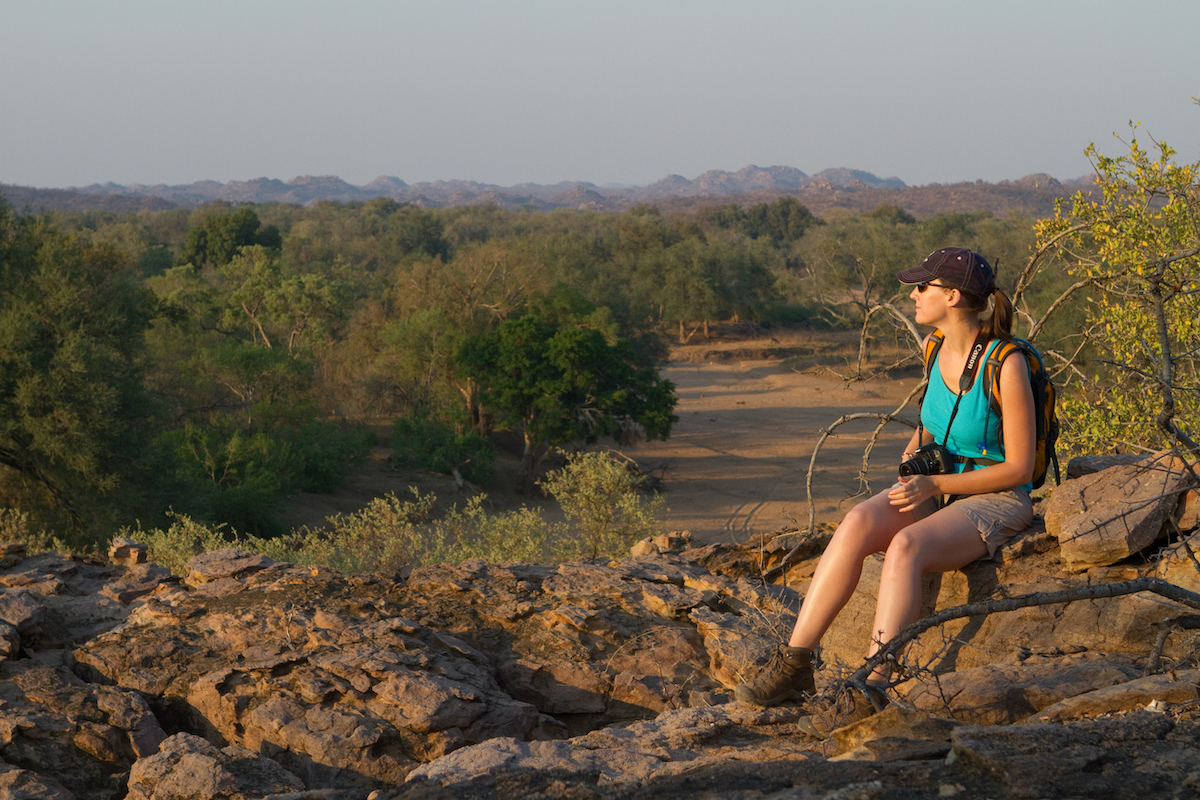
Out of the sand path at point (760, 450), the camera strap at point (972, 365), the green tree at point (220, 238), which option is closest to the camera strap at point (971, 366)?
the camera strap at point (972, 365)

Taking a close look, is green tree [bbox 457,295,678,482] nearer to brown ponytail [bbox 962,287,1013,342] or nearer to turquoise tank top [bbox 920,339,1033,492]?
turquoise tank top [bbox 920,339,1033,492]

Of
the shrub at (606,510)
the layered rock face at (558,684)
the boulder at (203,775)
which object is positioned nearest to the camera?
the layered rock face at (558,684)

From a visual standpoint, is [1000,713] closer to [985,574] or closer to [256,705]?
[985,574]

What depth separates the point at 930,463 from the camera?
3.02 m

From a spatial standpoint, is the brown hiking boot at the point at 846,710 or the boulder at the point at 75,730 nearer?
the brown hiking boot at the point at 846,710

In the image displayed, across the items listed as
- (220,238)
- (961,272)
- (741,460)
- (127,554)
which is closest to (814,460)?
(961,272)

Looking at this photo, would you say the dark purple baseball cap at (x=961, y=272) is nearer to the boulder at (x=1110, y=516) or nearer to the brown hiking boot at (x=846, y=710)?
the boulder at (x=1110, y=516)

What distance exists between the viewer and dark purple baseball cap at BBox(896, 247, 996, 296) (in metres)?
2.97

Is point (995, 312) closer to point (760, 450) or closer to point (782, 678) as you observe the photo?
point (782, 678)

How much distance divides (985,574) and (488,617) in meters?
2.00

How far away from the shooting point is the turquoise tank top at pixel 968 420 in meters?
2.97

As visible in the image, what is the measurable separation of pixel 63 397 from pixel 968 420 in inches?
410

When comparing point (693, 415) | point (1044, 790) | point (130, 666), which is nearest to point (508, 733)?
point (130, 666)

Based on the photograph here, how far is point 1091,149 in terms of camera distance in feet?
21.7
